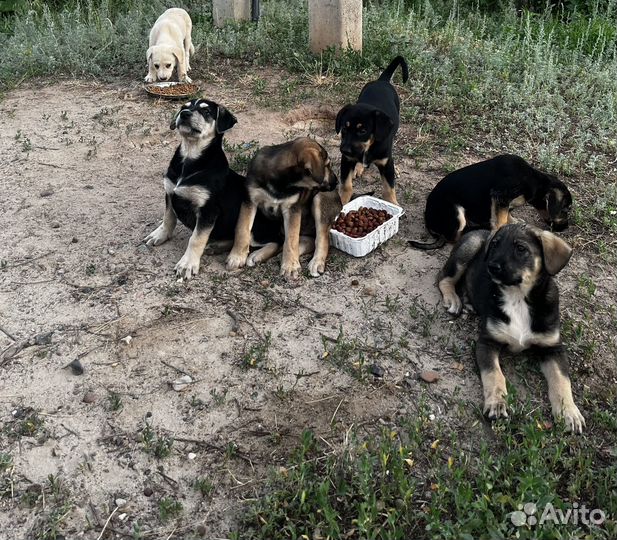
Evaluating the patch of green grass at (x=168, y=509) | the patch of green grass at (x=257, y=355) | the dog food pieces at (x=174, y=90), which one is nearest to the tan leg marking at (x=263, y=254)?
the patch of green grass at (x=257, y=355)

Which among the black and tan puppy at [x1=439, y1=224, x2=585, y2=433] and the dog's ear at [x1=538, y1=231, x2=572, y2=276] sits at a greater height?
the dog's ear at [x1=538, y1=231, x2=572, y2=276]

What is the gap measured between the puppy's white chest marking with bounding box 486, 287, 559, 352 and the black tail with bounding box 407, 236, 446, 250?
1450 millimetres

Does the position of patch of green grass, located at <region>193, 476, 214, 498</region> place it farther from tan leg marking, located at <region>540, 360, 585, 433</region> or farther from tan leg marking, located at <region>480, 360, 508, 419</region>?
tan leg marking, located at <region>540, 360, 585, 433</region>

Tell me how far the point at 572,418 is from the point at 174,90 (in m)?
6.14

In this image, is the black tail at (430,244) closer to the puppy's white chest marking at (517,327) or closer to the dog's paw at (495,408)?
the puppy's white chest marking at (517,327)

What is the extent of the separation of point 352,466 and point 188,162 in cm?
274

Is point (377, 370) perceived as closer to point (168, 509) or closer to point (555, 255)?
point (555, 255)

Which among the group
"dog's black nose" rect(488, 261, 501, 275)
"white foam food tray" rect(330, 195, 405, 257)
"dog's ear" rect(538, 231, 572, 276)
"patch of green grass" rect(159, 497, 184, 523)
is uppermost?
"dog's ear" rect(538, 231, 572, 276)

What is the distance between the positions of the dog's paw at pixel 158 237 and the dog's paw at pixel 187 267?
45 centimetres

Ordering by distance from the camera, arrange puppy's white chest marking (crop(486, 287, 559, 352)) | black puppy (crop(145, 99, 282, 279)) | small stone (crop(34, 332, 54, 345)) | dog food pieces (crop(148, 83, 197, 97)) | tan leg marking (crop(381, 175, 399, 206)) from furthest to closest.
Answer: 1. dog food pieces (crop(148, 83, 197, 97))
2. tan leg marking (crop(381, 175, 399, 206))
3. black puppy (crop(145, 99, 282, 279))
4. small stone (crop(34, 332, 54, 345))
5. puppy's white chest marking (crop(486, 287, 559, 352))

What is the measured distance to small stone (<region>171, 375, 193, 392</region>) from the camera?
4.20 meters

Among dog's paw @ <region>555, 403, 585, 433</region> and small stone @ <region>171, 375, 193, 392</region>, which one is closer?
dog's paw @ <region>555, 403, 585, 433</region>

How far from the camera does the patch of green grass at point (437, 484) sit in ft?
10.7

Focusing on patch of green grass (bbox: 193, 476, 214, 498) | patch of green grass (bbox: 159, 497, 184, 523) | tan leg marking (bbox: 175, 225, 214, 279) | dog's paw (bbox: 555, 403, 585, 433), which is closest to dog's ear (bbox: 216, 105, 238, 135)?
tan leg marking (bbox: 175, 225, 214, 279)
